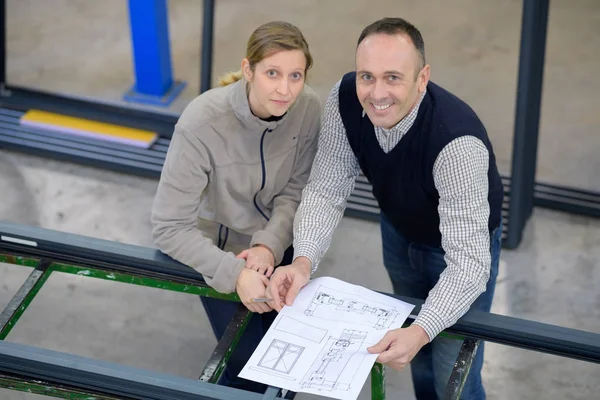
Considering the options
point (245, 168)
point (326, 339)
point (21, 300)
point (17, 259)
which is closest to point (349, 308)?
point (326, 339)

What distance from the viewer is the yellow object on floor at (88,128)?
17.2 ft

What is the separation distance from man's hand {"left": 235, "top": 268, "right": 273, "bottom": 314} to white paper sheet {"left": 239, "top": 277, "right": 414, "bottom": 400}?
0.09 m

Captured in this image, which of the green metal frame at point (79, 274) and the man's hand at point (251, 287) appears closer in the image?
the green metal frame at point (79, 274)

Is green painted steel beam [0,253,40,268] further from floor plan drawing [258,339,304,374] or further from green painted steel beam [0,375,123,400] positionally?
floor plan drawing [258,339,304,374]

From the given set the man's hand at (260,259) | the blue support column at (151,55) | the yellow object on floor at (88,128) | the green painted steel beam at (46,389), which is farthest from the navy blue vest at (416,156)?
the blue support column at (151,55)

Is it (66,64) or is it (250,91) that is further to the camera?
(66,64)

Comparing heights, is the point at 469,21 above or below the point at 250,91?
below

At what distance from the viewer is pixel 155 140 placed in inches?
207

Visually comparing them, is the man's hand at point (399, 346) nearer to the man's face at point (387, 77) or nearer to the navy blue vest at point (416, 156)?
the navy blue vest at point (416, 156)

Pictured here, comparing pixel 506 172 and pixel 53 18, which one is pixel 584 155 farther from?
pixel 53 18

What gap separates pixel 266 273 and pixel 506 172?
2.56 meters

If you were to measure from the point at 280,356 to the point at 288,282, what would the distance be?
27 cm

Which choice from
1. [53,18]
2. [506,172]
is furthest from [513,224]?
[53,18]

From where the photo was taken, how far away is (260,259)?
9.23ft
